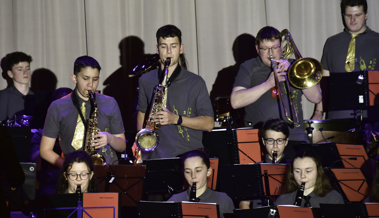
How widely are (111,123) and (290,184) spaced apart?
1629 mm

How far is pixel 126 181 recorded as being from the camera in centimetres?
434

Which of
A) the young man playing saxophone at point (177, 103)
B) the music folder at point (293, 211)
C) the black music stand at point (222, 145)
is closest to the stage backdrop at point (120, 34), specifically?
the black music stand at point (222, 145)

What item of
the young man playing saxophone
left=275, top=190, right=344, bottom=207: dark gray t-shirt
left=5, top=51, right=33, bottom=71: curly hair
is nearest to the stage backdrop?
left=5, top=51, right=33, bottom=71: curly hair

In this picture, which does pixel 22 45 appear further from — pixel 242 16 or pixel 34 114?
pixel 242 16

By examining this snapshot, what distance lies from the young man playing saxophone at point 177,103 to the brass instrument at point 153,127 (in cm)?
7

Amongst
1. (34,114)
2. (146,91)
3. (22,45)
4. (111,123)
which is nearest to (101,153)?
(111,123)

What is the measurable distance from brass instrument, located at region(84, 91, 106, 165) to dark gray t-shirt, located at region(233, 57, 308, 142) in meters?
1.50

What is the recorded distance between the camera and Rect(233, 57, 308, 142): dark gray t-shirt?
5258mm

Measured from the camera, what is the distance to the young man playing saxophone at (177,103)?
4.80 metres

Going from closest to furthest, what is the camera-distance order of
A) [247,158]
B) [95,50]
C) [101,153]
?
1. [101,153]
2. [247,158]
3. [95,50]

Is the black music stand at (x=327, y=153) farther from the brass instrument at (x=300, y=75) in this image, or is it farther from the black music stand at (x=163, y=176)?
the black music stand at (x=163, y=176)

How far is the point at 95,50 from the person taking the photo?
→ 22.9 feet

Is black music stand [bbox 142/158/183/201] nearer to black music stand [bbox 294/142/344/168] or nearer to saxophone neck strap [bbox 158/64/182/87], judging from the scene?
saxophone neck strap [bbox 158/64/182/87]

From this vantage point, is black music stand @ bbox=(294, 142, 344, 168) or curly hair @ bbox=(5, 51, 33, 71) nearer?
black music stand @ bbox=(294, 142, 344, 168)
